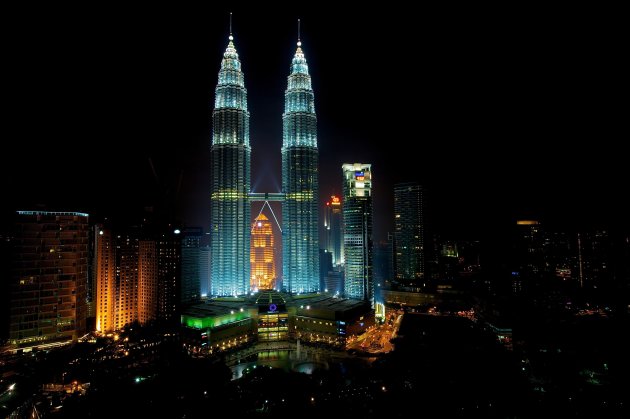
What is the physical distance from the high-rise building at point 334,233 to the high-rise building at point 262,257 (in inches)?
726

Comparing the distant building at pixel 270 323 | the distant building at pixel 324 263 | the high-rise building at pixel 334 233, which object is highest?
the high-rise building at pixel 334 233

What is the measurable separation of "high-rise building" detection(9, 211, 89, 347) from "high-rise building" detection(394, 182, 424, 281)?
52.6 meters

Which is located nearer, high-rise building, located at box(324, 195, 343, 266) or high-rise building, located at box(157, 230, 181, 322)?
high-rise building, located at box(157, 230, 181, 322)

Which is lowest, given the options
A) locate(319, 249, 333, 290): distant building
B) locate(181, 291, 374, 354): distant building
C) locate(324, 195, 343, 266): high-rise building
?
locate(181, 291, 374, 354): distant building

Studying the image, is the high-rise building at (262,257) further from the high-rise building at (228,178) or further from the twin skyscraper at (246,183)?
the high-rise building at (228,178)

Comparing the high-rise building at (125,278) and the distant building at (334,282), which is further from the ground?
the high-rise building at (125,278)

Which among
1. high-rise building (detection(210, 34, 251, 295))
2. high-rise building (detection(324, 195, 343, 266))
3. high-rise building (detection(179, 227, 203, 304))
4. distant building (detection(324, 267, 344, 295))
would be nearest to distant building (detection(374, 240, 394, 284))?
high-rise building (detection(324, 195, 343, 266))

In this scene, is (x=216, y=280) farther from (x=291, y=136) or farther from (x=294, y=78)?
(x=294, y=78)

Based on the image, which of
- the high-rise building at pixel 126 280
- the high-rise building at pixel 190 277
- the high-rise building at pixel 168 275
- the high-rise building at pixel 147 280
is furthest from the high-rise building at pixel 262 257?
the high-rise building at pixel 126 280

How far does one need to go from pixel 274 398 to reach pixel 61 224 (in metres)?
24.8

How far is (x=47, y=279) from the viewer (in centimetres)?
3225

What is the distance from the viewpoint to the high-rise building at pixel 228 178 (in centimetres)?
4991

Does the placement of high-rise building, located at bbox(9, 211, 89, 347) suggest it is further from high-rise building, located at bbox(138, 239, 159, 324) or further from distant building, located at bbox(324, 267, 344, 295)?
distant building, located at bbox(324, 267, 344, 295)

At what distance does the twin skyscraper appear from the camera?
50.1m
